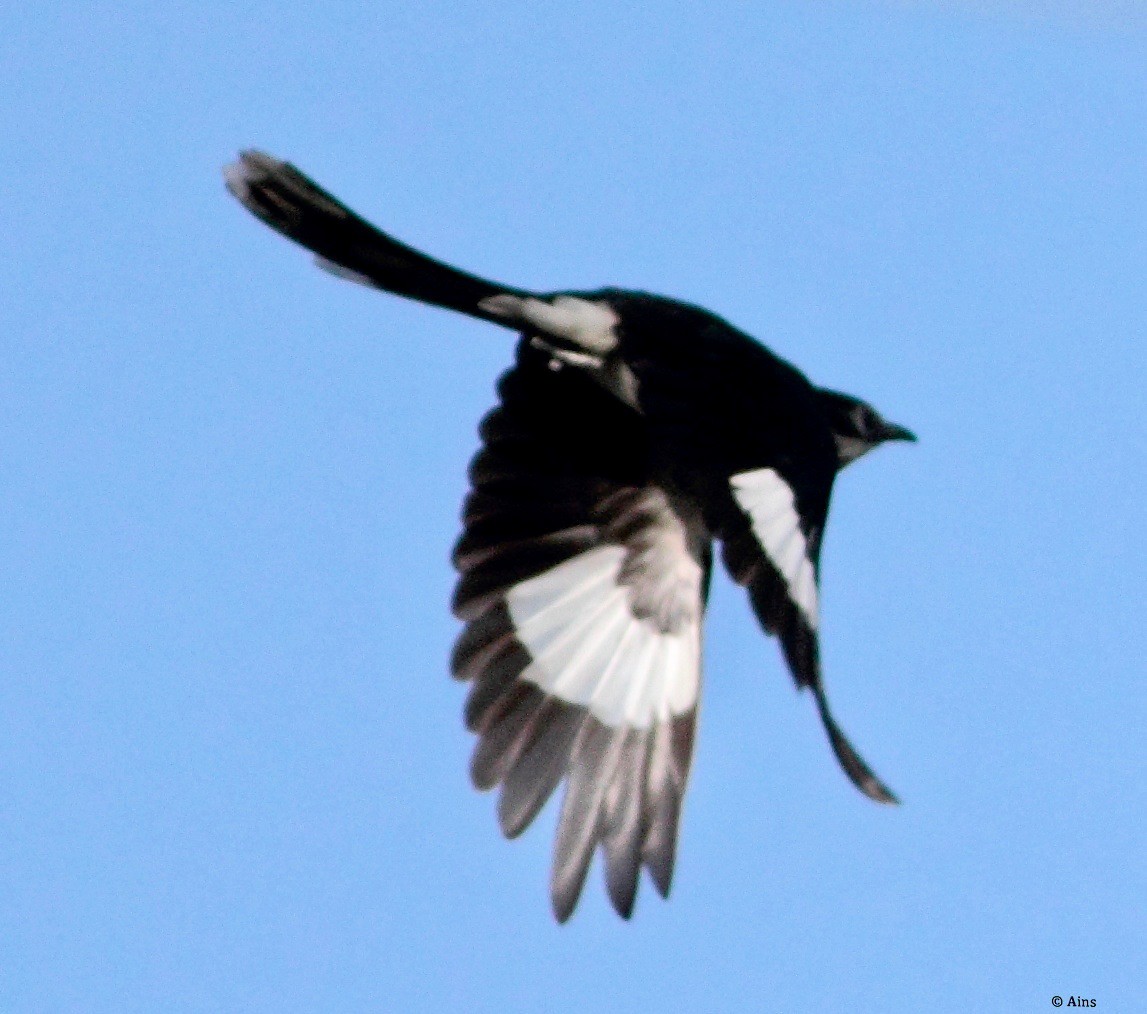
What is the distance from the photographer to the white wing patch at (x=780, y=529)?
4.71 meters

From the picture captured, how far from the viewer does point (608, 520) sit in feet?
18.7

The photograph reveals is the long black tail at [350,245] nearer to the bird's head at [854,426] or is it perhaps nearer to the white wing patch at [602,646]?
the white wing patch at [602,646]

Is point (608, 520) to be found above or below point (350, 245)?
below

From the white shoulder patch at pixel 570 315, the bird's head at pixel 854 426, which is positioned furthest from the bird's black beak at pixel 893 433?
the white shoulder patch at pixel 570 315

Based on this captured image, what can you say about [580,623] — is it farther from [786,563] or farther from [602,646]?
[786,563]

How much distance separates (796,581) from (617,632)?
3.46ft

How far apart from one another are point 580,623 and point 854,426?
935mm

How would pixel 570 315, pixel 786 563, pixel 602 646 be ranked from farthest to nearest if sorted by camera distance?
1. pixel 602 646
2. pixel 570 315
3. pixel 786 563

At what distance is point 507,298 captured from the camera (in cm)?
519

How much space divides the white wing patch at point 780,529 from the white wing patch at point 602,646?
87cm

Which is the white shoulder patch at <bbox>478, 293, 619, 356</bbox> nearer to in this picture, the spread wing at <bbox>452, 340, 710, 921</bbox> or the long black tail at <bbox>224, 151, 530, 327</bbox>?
the long black tail at <bbox>224, 151, 530, 327</bbox>

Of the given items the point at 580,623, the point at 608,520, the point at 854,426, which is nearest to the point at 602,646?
the point at 580,623

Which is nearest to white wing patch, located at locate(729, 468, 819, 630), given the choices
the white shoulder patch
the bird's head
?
the white shoulder patch

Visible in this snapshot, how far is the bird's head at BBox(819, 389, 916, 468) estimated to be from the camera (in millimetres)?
5961
